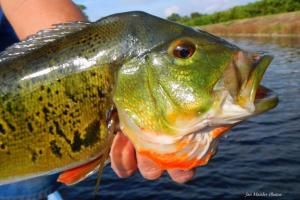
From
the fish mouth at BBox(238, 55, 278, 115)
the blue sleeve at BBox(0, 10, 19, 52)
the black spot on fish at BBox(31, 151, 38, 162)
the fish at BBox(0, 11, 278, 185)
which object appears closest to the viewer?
the fish mouth at BBox(238, 55, 278, 115)

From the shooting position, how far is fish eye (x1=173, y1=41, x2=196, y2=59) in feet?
8.63

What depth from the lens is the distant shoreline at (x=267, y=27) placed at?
48188 millimetres

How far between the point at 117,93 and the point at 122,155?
0.50 meters

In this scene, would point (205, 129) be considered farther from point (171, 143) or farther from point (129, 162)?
point (129, 162)

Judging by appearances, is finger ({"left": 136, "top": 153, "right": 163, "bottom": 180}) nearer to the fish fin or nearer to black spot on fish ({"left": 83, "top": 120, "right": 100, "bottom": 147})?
black spot on fish ({"left": 83, "top": 120, "right": 100, "bottom": 147})

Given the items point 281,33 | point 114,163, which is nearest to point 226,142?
point 114,163

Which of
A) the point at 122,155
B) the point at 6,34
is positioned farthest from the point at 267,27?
the point at 122,155

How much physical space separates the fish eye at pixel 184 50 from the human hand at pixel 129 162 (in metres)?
0.59

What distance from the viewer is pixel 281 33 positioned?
164 ft

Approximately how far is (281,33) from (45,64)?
1970 inches

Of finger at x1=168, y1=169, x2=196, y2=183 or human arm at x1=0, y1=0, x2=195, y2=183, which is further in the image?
human arm at x1=0, y1=0, x2=195, y2=183

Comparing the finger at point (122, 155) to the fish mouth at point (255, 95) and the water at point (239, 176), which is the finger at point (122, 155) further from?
the water at point (239, 176)

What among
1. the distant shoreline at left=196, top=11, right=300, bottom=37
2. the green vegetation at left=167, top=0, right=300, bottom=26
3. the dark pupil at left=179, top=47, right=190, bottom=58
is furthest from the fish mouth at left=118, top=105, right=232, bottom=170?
the green vegetation at left=167, top=0, right=300, bottom=26

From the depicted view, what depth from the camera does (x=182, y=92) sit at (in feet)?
8.50
